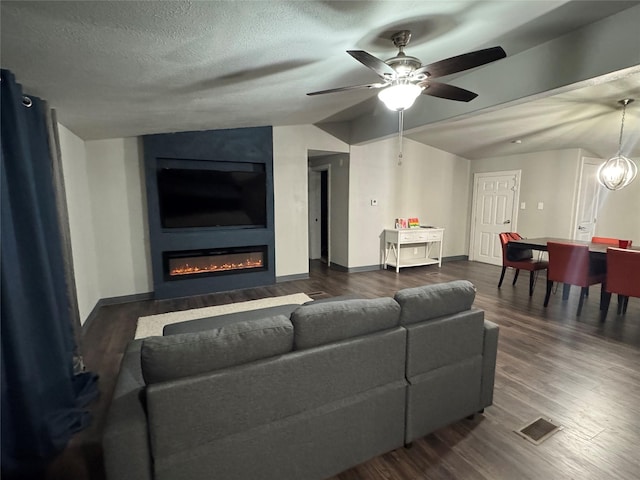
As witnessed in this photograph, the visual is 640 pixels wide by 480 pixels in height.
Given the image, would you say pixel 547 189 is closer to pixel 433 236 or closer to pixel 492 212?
pixel 492 212

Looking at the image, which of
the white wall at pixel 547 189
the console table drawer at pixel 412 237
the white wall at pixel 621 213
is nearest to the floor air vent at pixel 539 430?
the console table drawer at pixel 412 237

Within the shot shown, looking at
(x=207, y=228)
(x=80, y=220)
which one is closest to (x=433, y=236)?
(x=207, y=228)

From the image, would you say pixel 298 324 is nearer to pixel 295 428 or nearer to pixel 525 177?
pixel 295 428

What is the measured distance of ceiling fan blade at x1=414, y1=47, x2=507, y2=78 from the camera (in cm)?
185

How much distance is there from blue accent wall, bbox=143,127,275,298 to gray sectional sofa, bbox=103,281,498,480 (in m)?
2.86

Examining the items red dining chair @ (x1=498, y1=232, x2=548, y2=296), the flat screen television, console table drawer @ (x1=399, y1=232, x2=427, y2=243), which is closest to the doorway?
console table drawer @ (x1=399, y1=232, x2=427, y2=243)

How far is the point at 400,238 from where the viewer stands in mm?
6004

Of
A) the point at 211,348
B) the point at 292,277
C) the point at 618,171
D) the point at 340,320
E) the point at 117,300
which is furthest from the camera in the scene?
the point at 292,277

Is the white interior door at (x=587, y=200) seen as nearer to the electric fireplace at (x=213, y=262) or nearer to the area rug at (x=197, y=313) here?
the area rug at (x=197, y=313)

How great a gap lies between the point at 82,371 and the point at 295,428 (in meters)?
2.08

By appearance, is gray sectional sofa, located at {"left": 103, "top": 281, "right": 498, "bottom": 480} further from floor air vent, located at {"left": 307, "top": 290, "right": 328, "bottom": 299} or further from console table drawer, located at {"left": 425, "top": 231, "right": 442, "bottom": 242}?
console table drawer, located at {"left": 425, "top": 231, "right": 442, "bottom": 242}

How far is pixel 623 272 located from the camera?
3.40 meters

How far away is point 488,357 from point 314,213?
5.68 m

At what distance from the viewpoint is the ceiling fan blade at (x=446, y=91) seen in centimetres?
245
